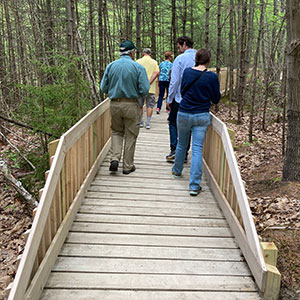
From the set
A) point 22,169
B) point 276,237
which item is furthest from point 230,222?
point 22,169

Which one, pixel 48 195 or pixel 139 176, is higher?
pixel 48 195

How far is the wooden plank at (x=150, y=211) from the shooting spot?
466 cm

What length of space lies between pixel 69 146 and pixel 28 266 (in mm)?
1691

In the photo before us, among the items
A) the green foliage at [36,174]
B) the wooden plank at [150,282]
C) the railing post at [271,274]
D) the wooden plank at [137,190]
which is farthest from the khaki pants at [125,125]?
the railing post at [271,274]

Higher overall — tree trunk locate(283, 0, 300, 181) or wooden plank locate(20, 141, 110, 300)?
tree trunk locate(283, 0, 300, 181)

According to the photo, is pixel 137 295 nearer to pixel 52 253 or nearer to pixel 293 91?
pixel 52 253

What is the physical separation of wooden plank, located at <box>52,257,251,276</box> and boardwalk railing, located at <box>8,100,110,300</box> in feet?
0.68

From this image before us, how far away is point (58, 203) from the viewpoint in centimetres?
372

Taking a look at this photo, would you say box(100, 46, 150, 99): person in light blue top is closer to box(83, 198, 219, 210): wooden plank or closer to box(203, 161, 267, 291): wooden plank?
box(83, 198, 219, 210): wooden plank

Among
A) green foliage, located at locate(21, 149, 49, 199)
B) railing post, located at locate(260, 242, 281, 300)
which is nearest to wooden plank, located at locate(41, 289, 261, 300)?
railing post, located at locate(260, 242, 281, 300)

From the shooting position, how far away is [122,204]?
492 cm

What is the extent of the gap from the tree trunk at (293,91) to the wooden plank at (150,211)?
187cm

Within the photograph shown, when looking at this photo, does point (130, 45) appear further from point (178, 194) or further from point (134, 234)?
point (134, 234)

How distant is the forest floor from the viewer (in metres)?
3.80
